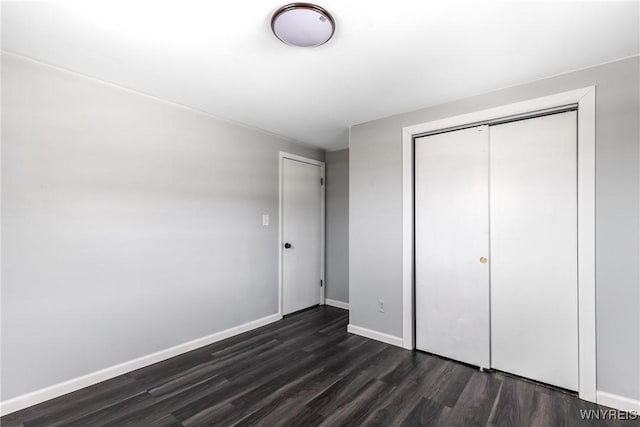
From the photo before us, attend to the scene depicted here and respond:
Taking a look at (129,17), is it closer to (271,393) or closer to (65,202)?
(65,202)

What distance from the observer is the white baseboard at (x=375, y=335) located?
10.1ft

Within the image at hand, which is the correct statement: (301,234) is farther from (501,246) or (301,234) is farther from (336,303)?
(501,246)

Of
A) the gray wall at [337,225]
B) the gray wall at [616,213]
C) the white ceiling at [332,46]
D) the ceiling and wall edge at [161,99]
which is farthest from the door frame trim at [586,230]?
the ceiling and wall edge at [161,99]

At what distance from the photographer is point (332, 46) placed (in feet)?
6.18

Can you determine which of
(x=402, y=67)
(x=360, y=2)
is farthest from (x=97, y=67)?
(x=402, y=67)

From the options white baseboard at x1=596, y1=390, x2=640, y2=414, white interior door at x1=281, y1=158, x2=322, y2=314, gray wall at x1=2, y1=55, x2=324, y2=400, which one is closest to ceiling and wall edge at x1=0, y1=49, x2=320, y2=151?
gray wall at x1=2, y1=55, x2=324, y2=400

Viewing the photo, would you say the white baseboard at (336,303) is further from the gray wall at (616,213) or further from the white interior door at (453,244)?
the gray wall at (616,213)

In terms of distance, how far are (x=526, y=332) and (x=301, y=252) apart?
264 centimetres

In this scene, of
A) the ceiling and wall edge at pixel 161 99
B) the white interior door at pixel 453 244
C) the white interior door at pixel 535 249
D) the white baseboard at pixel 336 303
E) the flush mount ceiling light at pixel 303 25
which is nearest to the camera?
the flush mount ceiling light at pixel 303 25

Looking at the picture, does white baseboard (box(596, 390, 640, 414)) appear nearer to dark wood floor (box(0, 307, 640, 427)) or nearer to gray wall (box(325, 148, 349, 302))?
dark wood floor (box(0, 307, 640, 427))

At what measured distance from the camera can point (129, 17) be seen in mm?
1619

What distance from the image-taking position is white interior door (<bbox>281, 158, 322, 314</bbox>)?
396 cm

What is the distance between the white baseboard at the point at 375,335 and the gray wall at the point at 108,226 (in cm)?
121

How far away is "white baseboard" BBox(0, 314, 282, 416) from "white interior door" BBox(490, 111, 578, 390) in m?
2.62
